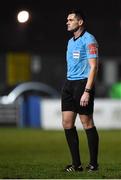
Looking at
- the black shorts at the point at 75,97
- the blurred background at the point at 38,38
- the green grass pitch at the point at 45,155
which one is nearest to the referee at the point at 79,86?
the black shorts at the point at 75,97

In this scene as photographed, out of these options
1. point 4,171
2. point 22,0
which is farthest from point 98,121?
point 4,171

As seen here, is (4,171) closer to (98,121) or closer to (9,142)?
(9,142)

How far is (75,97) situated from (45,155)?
462 cm

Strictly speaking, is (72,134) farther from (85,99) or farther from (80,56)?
(80,56)

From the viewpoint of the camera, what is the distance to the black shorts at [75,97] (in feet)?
35.4

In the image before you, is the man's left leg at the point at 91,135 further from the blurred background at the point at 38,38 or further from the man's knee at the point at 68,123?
the blurred background at the point at 38,38

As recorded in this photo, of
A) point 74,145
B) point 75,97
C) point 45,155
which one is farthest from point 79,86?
point 45,155

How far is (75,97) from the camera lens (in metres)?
10.9

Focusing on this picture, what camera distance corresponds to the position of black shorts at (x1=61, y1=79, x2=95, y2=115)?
425 inches

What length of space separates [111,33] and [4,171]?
905 inches

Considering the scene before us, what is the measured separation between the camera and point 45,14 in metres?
32.2

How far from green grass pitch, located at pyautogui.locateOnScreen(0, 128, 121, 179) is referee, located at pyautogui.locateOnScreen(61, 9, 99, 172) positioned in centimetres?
Answer: 41

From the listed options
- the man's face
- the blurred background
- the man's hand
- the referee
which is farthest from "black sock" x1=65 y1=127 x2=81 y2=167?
the blurred background

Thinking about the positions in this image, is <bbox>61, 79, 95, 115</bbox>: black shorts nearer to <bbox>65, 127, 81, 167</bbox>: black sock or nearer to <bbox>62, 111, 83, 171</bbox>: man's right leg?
<bbox>62, 111, 83, 171</bbox>: man's right leg
